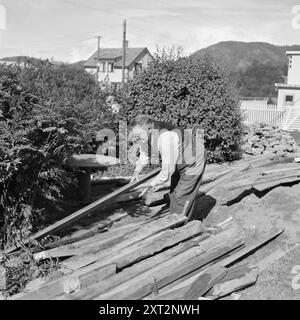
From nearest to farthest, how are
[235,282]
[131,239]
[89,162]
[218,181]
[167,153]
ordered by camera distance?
[235,282] < [131,239] < [167,153] < [89,162] < [218,181]

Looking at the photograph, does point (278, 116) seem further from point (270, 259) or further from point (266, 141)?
point (270, 259)

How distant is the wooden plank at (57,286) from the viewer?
469 cm

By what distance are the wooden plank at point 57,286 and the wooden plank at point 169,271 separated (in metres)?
0.24

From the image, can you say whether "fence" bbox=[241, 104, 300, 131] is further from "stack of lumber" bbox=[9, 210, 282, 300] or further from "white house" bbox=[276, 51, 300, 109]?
"stack of lumber" bbox=[9, 210, 282, 300]

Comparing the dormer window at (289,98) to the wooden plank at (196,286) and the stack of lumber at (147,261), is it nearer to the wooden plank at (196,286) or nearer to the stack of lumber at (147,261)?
the stack of lumber at (147,261)

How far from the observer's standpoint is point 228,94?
11727mm

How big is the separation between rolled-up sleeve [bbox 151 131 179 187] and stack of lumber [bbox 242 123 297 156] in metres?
7.75

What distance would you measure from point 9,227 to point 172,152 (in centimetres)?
224

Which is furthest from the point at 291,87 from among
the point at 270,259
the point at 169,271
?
the point at 169,271

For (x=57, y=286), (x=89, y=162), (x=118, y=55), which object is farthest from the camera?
(x=118, y=55)

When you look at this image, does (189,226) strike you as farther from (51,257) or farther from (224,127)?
(224,127)

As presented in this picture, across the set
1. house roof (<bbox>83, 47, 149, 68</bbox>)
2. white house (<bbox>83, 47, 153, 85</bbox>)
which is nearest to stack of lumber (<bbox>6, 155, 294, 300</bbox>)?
white house (<bbox>83, 47, 153, 85</bbox>)

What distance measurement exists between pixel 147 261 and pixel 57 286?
1.14m

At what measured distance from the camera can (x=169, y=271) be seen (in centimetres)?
523
